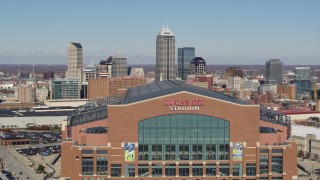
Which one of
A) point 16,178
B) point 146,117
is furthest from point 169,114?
point 16,178

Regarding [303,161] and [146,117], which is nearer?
[146,117]

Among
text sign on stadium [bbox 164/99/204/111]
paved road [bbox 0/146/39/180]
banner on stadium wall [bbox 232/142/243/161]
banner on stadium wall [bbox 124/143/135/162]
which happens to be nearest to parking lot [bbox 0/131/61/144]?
paved road [bbox 0/146/39/180]

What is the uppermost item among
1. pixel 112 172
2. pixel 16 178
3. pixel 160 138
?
pixel 160 138

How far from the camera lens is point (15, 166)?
438ft

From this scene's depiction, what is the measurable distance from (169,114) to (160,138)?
3.89m

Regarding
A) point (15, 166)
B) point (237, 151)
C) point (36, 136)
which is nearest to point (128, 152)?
point (237, 151)

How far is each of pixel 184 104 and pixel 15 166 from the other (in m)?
65.1

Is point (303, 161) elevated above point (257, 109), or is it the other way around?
point (257, 109)

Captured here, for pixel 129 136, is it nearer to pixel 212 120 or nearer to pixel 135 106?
pixel 135 106

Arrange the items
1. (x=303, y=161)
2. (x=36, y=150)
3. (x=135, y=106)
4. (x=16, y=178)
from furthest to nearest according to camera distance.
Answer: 1. (x=36, y=150)
2. (x=303, y=161)
3. (x=16, y=178)
4. (x=135, y=106)

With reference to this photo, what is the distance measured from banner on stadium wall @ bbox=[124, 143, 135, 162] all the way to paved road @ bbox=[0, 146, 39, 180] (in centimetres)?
4275

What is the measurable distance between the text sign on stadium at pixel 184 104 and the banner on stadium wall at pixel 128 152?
828 centimetres

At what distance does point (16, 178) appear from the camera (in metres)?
118

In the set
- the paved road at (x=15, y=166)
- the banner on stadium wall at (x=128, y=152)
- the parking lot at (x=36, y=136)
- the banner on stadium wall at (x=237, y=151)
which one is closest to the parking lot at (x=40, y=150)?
the paved road at (x=15, y=166)
